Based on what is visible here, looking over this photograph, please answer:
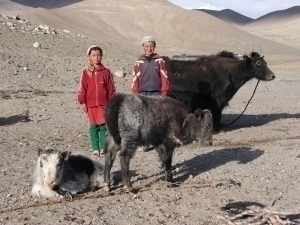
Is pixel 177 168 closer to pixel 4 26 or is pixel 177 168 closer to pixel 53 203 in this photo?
pixel 53 203

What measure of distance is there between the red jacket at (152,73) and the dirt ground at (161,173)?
1.11 m

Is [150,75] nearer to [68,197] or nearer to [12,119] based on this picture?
[68,197]

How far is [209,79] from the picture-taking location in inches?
461

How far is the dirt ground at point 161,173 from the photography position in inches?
247

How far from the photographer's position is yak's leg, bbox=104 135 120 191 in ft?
23.5

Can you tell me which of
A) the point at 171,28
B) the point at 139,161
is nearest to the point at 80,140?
the point at 139,161

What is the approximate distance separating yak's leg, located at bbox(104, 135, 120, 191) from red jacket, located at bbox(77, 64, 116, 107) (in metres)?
1.52

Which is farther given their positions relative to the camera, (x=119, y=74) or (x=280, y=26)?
(x=280, y=26)

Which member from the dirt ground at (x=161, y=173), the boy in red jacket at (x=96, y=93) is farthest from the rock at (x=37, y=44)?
→ the boy in red jacket at (x=96, y=93)

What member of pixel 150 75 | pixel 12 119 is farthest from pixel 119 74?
pixel 150 75

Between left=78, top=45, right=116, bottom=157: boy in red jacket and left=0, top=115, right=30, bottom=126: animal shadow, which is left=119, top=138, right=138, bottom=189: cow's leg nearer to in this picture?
left=78, top=45, right=116, bottom=157: boy in red jacket

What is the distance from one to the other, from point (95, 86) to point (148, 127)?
1866 mm

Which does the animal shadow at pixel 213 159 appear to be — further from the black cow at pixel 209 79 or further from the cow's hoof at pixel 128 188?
the black cow at pixel 209 79

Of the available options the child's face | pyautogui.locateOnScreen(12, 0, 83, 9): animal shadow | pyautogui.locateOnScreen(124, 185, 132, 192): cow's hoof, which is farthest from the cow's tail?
pyautogui.locateOnScreen(12, 0, 83, 9): animal shadow
